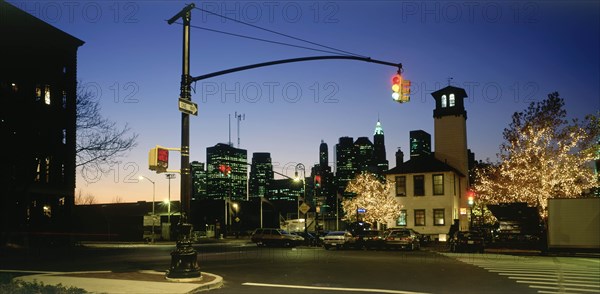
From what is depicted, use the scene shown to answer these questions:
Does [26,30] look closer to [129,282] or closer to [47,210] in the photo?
[47,210]

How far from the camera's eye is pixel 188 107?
54.2 ft

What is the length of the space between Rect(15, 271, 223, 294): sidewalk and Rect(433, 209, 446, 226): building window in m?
39.4

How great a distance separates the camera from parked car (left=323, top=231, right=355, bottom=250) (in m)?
38.9

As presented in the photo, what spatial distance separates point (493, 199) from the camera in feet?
147

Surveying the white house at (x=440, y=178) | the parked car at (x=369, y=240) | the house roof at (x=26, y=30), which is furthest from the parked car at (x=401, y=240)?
the house roof at (x=26, y=30)

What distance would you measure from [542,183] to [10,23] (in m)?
42.5

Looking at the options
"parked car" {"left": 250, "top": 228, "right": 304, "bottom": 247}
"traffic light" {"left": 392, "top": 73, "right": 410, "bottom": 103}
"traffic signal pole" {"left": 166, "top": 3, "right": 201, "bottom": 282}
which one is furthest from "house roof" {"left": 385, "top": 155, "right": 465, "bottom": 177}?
"traffic signal pole" {"left": 166, "top": 3, "right": 201, "bottom": 282}

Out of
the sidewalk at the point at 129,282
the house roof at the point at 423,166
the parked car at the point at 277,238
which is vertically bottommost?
the parked car at the point at 277,238

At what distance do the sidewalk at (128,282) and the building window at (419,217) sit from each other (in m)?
39.9

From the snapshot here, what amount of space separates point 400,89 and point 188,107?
21.7 feet

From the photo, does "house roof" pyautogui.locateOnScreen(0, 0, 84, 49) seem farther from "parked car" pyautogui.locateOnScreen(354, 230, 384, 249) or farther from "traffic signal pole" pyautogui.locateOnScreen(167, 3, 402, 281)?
"traffic signal pole" pyautogui.locateOnScreen(167, 3, 402, 281)

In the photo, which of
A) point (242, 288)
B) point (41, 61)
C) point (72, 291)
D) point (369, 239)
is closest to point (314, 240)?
point (369, 239)

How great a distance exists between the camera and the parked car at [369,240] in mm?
38941

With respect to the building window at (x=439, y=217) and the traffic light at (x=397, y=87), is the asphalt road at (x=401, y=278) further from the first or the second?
the building window at (x=439, y=217)
